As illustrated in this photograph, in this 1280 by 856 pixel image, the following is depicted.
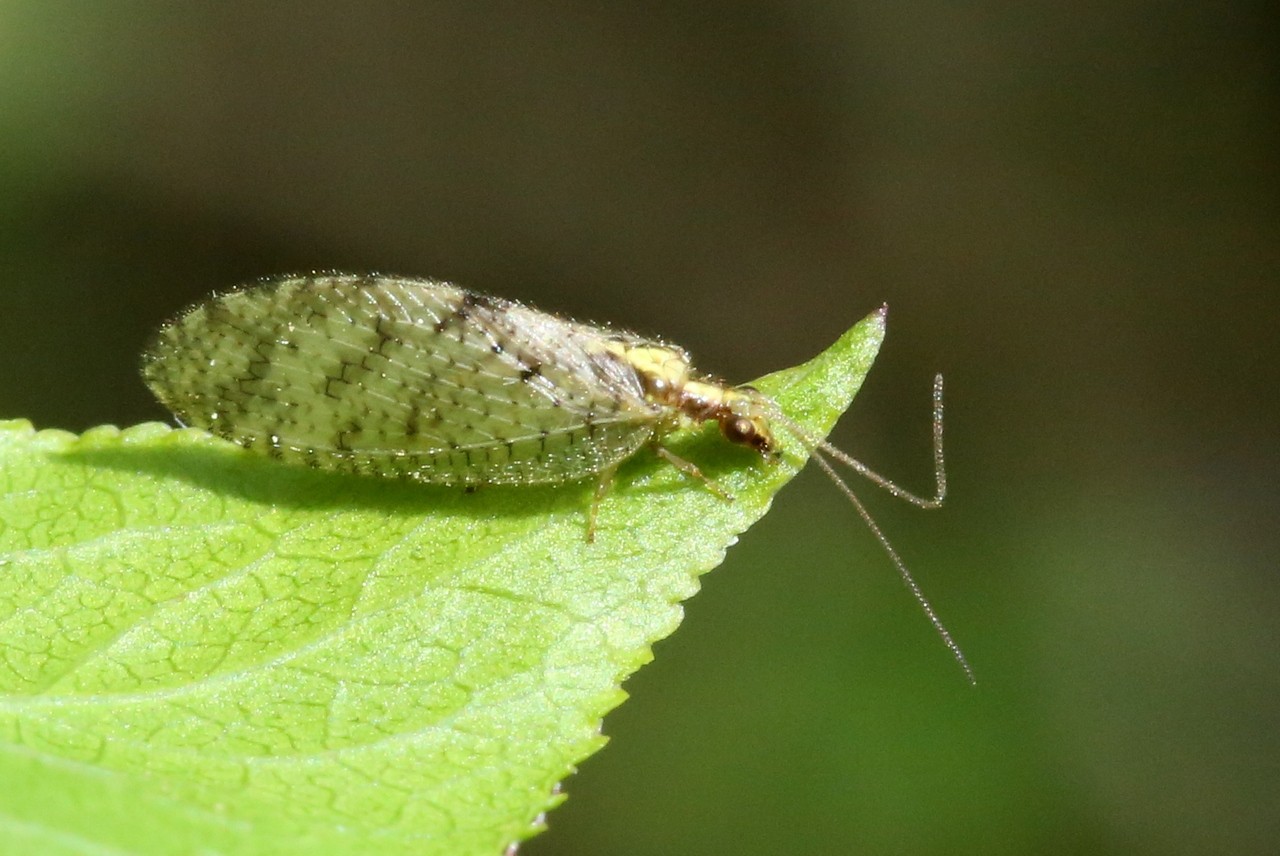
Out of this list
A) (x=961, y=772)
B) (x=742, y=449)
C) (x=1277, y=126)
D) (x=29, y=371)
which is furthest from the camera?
(x=1277, y=126)

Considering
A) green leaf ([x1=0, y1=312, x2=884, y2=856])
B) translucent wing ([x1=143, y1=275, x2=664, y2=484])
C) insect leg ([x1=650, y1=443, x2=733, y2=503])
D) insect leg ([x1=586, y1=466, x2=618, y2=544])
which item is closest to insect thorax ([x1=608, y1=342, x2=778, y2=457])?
translucent wing ([x1=143, y1=275, x2=664, y2=484])

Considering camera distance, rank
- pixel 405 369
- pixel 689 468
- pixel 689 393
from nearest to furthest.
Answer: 1. pixel 689 468
2. pixel 405 369
3. pixel 689 393

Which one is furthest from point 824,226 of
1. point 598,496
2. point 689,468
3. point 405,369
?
point 598,496

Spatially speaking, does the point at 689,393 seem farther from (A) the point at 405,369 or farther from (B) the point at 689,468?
(A) the point at 405,369

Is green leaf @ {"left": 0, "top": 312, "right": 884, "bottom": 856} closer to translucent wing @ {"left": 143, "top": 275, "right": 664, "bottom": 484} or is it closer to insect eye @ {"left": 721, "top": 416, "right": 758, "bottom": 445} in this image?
insect eye @ {"left": 721, "top": 416, "right": 758, "bottom": 445}

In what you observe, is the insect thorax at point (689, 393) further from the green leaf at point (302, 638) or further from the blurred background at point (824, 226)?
the blurred background at point (824, 226)

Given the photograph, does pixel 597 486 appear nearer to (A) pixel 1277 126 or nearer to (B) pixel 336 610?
(B) pixel 336 610

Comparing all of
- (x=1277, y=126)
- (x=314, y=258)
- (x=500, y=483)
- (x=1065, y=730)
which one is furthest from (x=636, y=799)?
(x=1277, y=126)
